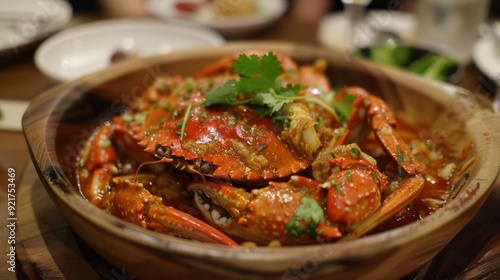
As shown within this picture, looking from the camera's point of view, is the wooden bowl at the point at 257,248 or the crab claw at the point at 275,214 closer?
the wooden bowl at the point at 257,248

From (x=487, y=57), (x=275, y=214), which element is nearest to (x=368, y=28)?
(x=487, y=57)

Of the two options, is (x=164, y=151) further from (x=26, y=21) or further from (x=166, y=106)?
(x=26, y=21)

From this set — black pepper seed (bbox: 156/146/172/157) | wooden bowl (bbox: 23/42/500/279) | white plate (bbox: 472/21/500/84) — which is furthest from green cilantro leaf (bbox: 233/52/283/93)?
white plate (bbox: 472/21/500/84)

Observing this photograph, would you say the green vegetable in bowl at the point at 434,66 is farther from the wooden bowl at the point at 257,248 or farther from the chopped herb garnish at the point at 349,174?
the chopped herb garnish at the point at 349,174

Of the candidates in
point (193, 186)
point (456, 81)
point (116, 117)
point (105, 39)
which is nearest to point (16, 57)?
point (105, 39)

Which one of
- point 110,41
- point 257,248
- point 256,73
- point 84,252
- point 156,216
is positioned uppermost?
Result: point 256,73

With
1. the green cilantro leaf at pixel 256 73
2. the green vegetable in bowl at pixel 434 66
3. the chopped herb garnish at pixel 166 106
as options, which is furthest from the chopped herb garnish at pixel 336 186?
the green vegetable in bowl at pixel 434 66
